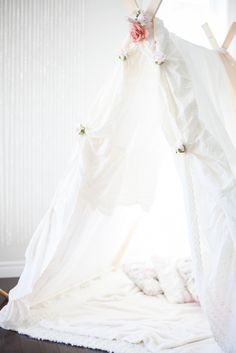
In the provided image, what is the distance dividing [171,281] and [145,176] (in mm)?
659

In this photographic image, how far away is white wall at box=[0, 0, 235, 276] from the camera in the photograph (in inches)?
126

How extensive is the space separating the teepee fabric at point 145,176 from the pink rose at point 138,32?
0.11 ft

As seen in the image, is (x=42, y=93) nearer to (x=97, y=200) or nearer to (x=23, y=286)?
(x=97, y=200)

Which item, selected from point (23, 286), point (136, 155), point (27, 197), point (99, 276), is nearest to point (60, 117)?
point (27, 197)

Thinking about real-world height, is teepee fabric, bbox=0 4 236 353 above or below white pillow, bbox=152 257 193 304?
above

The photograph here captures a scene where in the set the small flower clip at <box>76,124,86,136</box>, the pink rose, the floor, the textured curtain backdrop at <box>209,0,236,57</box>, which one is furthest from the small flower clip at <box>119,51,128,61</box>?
the textured curtain backdrop at <box>209,0,236,57</box>

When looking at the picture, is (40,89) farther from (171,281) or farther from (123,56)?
(171,281)

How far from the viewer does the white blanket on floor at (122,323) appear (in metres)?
1.90

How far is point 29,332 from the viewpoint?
205cm

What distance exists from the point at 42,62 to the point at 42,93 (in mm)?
243

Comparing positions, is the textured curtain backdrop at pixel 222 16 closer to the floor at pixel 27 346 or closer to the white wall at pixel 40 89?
the white wall at pixel 40 89

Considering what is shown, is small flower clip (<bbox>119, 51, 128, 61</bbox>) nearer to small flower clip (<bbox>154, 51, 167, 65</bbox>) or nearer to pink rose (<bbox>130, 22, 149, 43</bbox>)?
pink rose (<bbox>130, 22, 149, 43</bbox>)

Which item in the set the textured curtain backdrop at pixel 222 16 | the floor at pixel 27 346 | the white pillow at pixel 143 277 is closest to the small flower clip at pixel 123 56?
the white pillow at pixel 143 277

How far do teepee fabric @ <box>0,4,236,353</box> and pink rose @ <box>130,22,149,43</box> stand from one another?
1.3 inches
